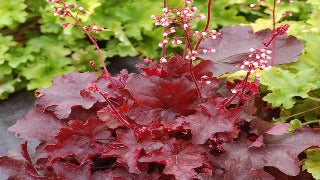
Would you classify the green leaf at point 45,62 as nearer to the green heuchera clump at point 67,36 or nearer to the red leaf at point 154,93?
the green heuchera clump at point 67,36

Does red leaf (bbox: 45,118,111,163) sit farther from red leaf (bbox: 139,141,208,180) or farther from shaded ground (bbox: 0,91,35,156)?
shaded ground (bbox: 0,91,35,156)

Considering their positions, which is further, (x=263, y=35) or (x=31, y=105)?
(x=31, y=105)

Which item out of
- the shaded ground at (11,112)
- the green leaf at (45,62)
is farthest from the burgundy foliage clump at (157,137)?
the green leaf at (45,62)

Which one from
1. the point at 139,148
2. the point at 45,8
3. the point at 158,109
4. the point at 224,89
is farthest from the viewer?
the point at 45,8

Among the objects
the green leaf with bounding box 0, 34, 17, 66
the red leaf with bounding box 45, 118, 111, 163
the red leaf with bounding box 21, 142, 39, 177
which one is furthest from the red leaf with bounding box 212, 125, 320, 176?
the green leaf with bounding box 0, 34, 17, 66

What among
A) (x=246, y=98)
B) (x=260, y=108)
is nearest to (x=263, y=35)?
(x=260, y=108)

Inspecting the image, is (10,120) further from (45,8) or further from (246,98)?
(246,98)

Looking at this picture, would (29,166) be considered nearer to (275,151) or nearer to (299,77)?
(275,151)
